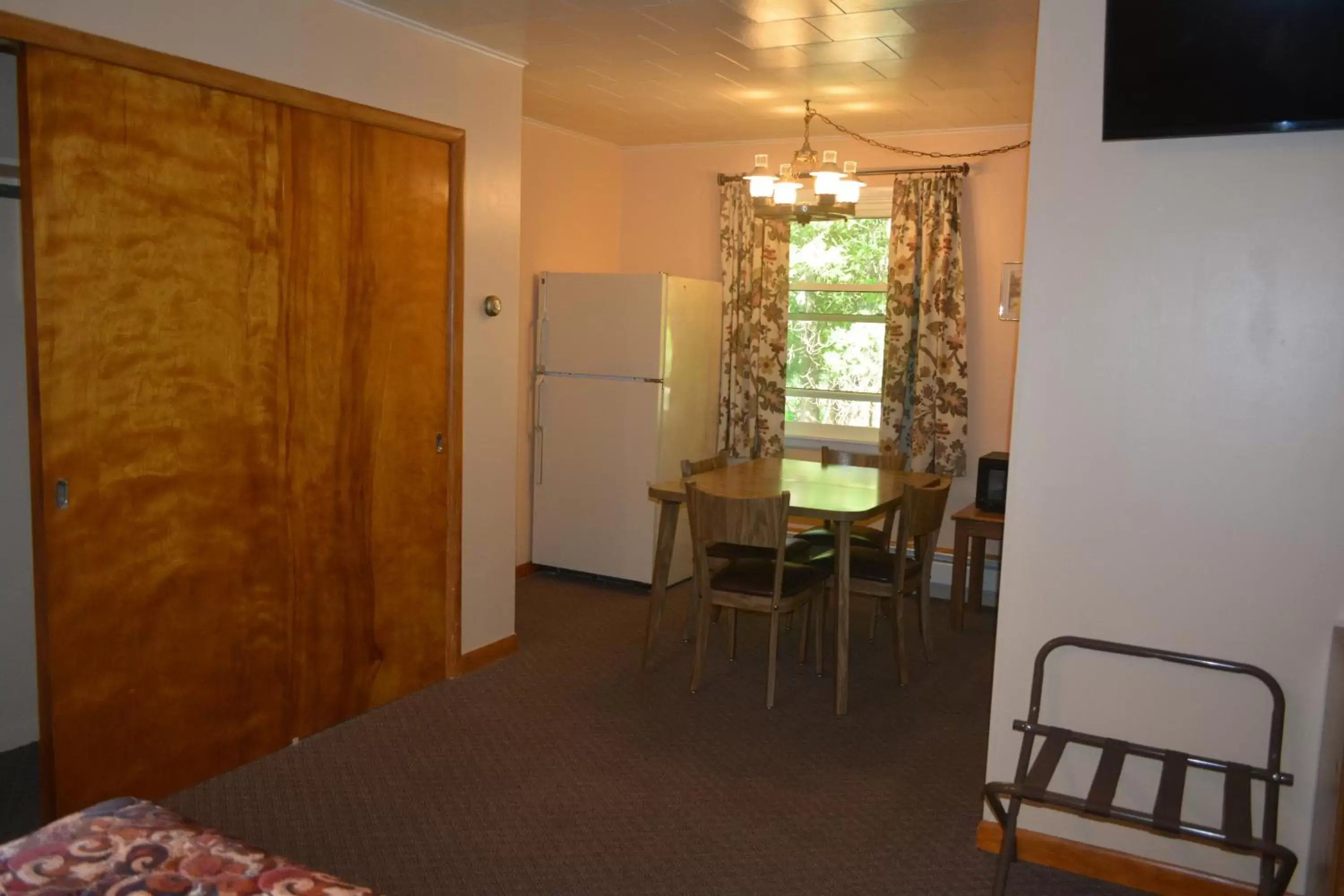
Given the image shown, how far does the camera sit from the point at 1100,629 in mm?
2650

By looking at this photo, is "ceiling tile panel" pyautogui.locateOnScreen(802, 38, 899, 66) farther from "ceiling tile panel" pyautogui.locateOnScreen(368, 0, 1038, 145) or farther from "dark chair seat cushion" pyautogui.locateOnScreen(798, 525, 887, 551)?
"dark chair seat cushion" pyautogui.locateOnScreen(798, 525, 887, 551)

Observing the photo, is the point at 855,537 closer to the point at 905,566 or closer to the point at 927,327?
the point at 905,566

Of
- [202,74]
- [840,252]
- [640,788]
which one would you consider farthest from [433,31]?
[840,252]

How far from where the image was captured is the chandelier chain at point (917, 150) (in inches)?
204

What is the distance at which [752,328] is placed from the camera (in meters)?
5.89

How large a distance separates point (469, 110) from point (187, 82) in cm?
121

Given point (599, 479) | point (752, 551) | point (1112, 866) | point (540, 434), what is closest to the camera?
point (1112, 866)

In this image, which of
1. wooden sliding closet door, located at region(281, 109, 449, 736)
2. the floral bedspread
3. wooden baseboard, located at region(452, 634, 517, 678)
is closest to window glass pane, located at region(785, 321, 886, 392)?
wooden baseboard, located at region(452, 634, 517, 678)

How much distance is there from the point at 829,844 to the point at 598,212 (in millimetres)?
4270

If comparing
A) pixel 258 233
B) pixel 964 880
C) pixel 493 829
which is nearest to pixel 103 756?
pixel 493 829

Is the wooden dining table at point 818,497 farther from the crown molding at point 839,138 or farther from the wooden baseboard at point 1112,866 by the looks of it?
the crown molding at point 839,138

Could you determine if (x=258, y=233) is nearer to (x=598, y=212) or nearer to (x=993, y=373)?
(x=598, y=212)

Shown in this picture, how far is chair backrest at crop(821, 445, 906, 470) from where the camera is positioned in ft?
16.5

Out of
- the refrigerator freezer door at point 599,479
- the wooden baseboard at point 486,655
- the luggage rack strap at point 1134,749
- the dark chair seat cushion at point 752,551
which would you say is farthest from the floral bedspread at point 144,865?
the refrigerator freezer door at point 599,479
